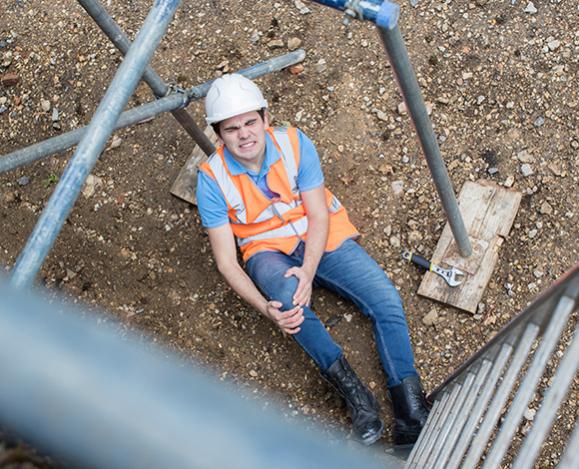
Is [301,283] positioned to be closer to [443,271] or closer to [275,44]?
[443,271]

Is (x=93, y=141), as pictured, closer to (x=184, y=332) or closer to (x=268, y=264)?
(x=268, y=264)

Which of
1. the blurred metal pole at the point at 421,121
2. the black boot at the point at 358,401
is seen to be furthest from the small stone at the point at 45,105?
the blurred metal pole at the point at 421,121

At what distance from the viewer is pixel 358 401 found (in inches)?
135

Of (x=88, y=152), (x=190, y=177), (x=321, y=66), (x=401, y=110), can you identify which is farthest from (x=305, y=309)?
(x=88, y=152)

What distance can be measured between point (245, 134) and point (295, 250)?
0.65m

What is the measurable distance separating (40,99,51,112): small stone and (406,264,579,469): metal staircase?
2.91 m

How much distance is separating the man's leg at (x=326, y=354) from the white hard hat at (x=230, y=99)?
703 millimetres

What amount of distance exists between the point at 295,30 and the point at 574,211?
1856mm

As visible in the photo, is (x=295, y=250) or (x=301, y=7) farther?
(x=301, y=7)

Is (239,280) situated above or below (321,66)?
below

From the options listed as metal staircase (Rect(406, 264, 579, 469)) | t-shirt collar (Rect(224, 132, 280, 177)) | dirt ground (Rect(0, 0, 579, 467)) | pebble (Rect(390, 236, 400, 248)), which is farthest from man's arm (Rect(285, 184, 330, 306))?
metal staircase (Rect(406, 264, 579, 469))

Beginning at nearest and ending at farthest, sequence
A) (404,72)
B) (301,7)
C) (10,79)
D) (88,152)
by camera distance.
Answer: (88,152)
(404,72)
(301,7)
(10,79)

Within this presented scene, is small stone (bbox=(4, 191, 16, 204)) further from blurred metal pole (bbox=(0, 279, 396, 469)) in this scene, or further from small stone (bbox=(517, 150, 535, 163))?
blurred metal pole (bbox=(0, 279, 396, 469))

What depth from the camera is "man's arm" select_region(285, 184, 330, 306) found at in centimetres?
332
